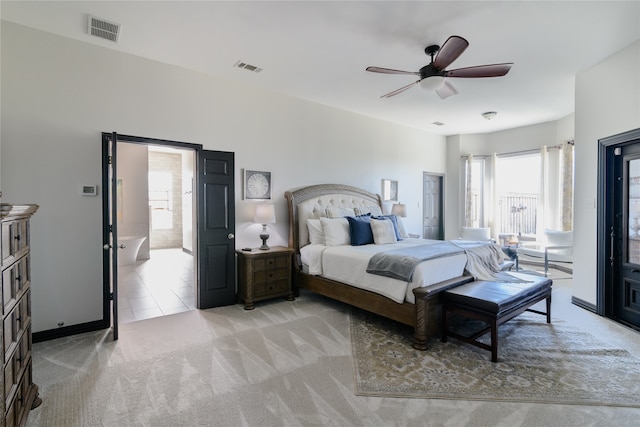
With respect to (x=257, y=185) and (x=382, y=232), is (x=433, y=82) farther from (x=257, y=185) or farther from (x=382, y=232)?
(x=257, y=185)

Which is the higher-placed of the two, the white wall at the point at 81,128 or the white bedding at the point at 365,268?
the white wall at the point at 81,128

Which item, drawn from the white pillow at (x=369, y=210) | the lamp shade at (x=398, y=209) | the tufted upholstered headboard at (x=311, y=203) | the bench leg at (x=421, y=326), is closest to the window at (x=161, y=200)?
the tufted upholstered headboard at (x=311, y=203)

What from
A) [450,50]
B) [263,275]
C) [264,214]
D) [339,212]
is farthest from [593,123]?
[263,275]

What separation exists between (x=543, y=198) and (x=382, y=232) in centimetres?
445

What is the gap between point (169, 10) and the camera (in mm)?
2748

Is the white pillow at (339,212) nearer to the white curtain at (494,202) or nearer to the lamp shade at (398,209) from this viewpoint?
the lamp shade at (398,209)

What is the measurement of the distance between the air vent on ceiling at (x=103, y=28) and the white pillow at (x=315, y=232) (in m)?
3.09

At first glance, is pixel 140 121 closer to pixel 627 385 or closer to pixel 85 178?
pixel 85 178

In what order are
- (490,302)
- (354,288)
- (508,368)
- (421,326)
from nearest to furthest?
(508,368), (490,302), (421,326), (354,288)

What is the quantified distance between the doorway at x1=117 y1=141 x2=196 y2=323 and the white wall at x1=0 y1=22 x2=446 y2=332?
1.28 feet

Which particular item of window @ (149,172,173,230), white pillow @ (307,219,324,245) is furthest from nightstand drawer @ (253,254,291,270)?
window @ (149,172,173,230)

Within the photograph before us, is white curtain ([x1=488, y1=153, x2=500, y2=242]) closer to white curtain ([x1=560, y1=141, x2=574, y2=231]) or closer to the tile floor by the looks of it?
white curtain ([x1=560, y1=141, x2=574, y2=231])

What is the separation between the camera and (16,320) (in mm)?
1871

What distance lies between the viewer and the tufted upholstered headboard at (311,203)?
473cm
